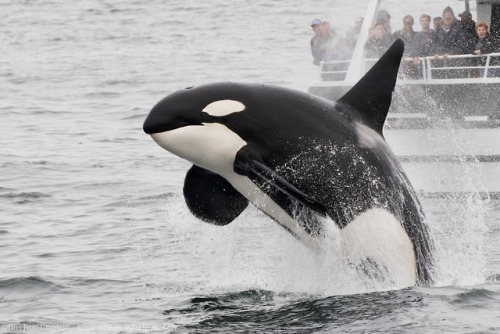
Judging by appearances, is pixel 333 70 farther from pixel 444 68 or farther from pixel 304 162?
pixel 304 162

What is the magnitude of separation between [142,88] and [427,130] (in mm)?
16514

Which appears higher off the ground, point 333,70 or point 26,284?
point 333,70

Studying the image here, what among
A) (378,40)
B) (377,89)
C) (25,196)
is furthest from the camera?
(378,40)

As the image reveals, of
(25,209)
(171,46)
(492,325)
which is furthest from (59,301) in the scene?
(171,46)

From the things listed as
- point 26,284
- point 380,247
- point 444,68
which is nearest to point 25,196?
point 26,284

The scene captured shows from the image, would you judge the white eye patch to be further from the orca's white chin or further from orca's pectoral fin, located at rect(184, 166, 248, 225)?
orca's pectoral fin, located at rect(184, 166, 248, 225)

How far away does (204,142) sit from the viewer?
10211mm

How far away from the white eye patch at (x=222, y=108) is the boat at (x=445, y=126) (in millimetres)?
8867

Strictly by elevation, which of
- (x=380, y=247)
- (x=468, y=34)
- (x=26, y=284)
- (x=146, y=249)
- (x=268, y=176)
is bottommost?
(x=146, y=249)

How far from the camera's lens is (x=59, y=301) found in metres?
12.1

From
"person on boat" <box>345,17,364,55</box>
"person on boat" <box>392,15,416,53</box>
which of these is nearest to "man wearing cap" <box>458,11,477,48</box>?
"person on boat" <box>392,15,416,53</box>

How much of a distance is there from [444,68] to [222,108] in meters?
9.24

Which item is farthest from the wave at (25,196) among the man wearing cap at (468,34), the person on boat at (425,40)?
the man wearing cap at (468,34)

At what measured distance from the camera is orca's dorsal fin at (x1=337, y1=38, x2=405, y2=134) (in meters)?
10.8
